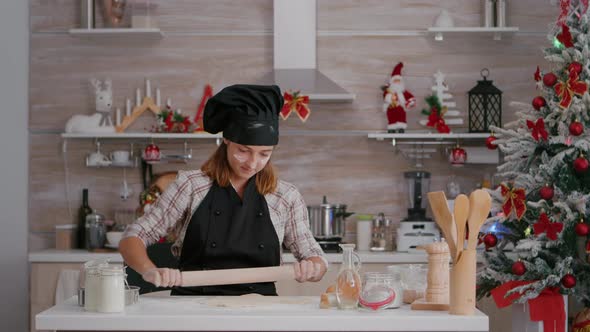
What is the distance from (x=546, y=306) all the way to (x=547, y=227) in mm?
342

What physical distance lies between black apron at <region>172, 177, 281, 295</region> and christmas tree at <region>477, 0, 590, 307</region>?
132 centimetres

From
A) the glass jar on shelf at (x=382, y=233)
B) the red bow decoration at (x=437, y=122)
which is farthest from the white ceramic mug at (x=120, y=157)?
the red bow decoration at (x=437, y=122)

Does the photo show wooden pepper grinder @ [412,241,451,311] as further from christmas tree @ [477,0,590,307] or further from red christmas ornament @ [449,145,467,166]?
red christmas ornament @ [449,145,467,166]

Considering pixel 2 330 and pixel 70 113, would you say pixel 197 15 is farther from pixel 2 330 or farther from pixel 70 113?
pixel 2 330

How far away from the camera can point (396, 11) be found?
5.24 meters

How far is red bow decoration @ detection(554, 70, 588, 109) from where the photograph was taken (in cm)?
375

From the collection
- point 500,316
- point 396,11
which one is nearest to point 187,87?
point 396,11

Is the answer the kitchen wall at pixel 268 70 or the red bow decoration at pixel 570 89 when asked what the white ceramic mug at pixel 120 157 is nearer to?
the kitchen wall at pixel 268 70

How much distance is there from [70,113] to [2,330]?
1.32 metres

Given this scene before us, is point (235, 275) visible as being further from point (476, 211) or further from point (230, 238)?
point (476, 211)

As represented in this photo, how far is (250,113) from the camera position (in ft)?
9.23

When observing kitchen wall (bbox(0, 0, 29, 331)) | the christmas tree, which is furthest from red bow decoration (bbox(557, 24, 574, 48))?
kitchen wall (bbox(0, 0, 29, 331))

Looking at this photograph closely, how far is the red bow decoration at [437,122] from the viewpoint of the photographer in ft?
16.7

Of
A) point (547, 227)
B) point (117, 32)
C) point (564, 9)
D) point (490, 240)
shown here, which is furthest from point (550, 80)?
point (117, 32)
